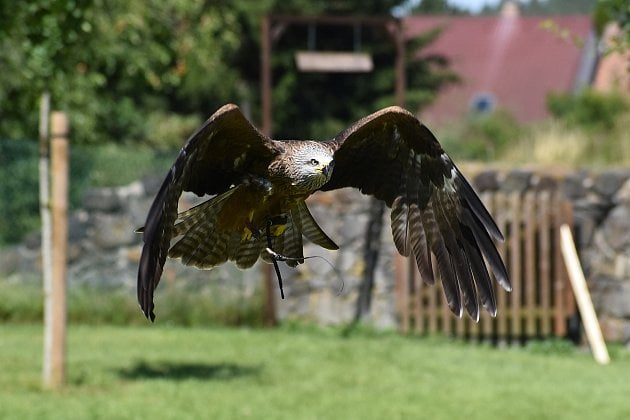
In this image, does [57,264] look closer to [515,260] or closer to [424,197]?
[424,197]

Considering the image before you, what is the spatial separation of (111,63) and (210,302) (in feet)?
9.18

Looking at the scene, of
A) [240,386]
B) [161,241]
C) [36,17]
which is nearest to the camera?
[161,241]

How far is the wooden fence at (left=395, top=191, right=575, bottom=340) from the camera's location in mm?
13055

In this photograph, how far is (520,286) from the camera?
13266 millimetres

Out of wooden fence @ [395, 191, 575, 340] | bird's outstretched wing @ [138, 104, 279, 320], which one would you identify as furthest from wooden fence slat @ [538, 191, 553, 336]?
bird's outstretched wing @ [138, 104, 279, 320]

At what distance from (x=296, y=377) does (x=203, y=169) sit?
194 inches

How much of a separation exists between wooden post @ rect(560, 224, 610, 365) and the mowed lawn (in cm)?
15

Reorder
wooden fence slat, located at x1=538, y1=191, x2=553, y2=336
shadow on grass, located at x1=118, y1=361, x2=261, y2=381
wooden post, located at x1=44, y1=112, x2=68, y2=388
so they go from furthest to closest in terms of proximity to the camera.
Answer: wooden fence slat, located at x1=538, y1=191, x2=553, y2=336, shadow on grass, located at x1=118, y1=361, x2=261, y2=381, wooden post, located at x1=44, y1=112, x2=68, y2=388

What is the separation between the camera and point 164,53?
1266cm

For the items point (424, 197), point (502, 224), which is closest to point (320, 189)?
point (424, 197)

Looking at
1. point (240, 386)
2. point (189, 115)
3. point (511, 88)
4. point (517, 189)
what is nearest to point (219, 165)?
point (240, 386)

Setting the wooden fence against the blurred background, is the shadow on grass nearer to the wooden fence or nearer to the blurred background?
the blurred background

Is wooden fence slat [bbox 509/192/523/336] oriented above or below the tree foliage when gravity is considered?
below

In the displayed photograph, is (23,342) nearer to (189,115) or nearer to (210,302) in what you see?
(210,302)
